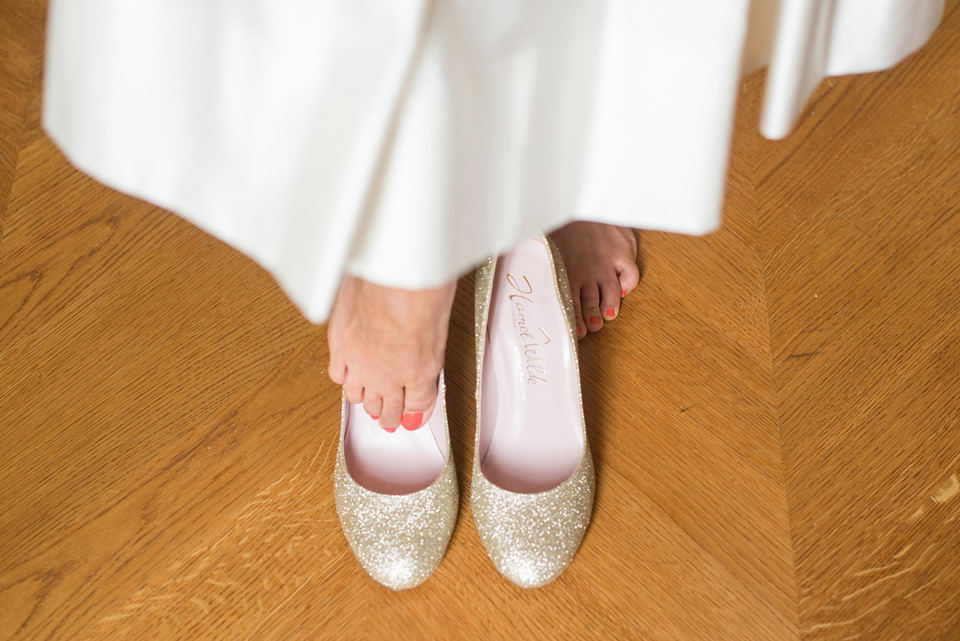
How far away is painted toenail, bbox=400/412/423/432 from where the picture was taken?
2.24ft

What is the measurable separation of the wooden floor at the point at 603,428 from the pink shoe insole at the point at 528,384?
53 millimetres

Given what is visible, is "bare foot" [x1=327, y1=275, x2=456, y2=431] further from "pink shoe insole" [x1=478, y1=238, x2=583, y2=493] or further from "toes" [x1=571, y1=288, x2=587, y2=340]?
→ "toes" [x1=571, y1=288, x2=587, y2=340]

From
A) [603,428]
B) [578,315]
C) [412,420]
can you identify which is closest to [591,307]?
[578,315]

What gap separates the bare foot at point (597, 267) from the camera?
0.82 metres

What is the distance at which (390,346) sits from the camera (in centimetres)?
59

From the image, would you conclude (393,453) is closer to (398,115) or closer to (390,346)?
(390,346)

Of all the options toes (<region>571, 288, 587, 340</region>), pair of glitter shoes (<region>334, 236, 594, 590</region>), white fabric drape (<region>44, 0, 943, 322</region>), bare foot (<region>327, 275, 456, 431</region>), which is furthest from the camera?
toes (<region>571, 288, 587, 340</region>)

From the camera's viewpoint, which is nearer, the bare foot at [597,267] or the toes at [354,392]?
the toes at [354,392]

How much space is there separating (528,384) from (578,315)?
0.11 metres

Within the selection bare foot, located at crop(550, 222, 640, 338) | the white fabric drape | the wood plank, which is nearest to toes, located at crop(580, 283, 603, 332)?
bare foot, located at crop(550, 222, 640, 338)

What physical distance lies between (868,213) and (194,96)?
0.75m

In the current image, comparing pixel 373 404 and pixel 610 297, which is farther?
pixel 610 297
